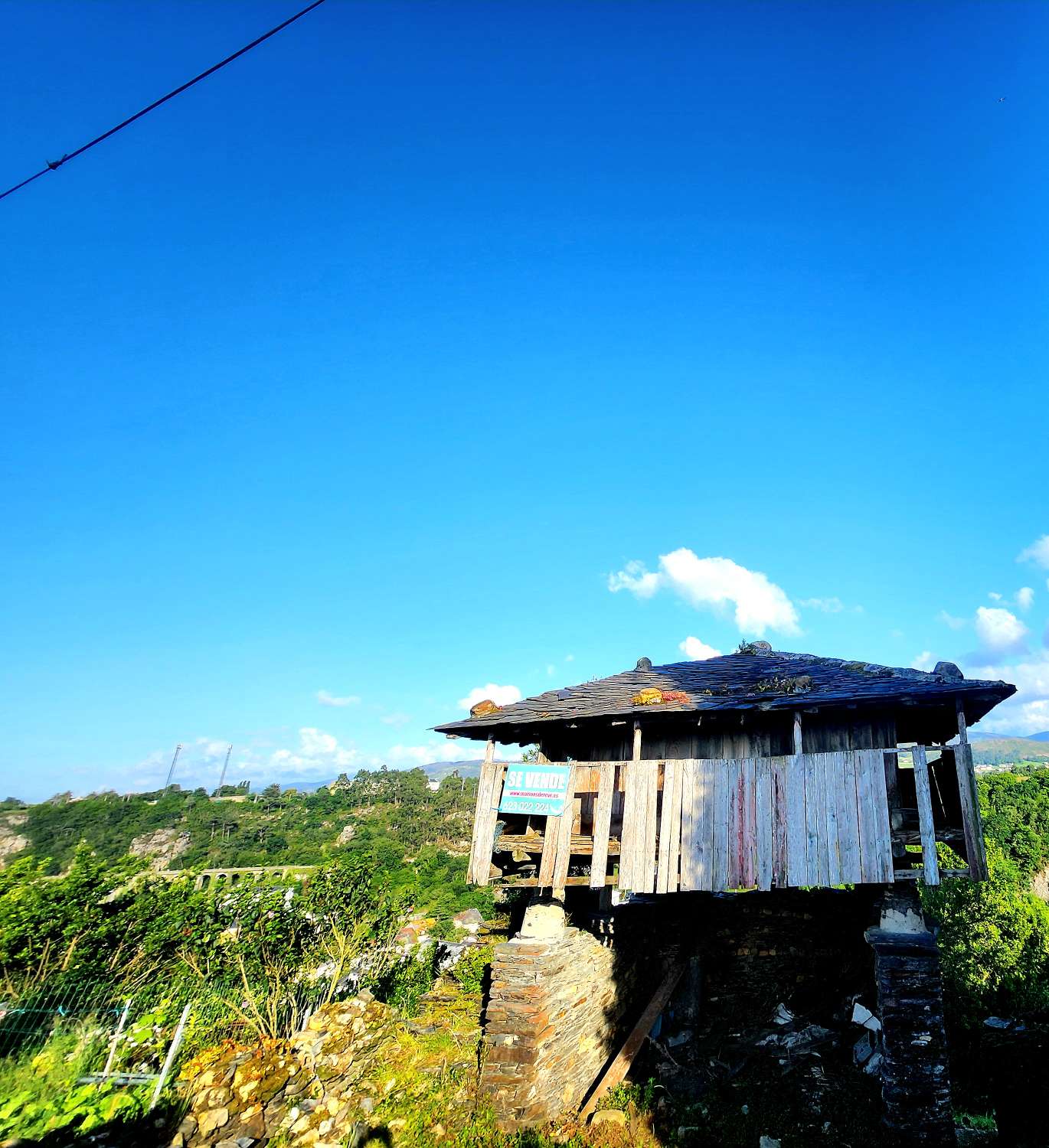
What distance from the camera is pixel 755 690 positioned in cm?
973

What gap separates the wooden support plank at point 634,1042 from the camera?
30.2 feet

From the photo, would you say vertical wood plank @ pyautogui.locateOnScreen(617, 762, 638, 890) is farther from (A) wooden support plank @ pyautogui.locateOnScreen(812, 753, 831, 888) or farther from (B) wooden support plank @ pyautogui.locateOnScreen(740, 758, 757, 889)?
(A) wooden support plank @ pyautogui.locateOnScreen(812, 753, 831, 888)

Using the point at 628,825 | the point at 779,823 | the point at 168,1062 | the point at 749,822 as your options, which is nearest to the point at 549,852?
the point at 628,825

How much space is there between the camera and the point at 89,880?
427 inches

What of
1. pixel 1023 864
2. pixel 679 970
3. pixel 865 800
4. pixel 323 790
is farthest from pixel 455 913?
pixel 323 790

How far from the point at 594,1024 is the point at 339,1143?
4.20m

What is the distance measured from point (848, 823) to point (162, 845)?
52.7m

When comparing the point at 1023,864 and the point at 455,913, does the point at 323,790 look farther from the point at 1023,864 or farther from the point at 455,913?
the point at 1023,864

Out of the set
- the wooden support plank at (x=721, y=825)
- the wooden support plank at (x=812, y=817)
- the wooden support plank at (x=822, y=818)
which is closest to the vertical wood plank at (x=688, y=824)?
the wooden support plank at (x=721, y=825)

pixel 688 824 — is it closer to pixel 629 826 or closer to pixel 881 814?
pixel 629 826

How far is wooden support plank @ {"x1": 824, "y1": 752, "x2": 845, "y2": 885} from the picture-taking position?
8.23 m

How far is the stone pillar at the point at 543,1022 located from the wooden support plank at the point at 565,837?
0.51 metres

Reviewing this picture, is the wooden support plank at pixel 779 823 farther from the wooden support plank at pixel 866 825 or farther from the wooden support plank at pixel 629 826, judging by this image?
the wooden support plank at pixel 629 826

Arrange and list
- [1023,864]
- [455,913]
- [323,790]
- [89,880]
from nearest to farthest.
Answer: [89,880], [455,913], [1023,864], [323,790]
